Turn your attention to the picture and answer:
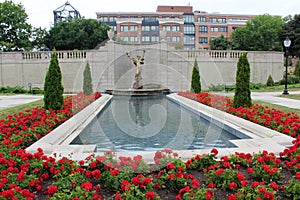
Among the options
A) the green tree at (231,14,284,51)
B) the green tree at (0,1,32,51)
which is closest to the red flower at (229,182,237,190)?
the green tree at (0,1,32,51)

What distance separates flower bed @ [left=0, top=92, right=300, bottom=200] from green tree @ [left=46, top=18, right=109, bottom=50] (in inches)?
1129

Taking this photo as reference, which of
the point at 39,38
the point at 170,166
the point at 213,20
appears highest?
the point at 213,20

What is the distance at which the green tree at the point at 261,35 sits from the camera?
40.4 meters

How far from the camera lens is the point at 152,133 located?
6750 millimetres

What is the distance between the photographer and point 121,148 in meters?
5.47

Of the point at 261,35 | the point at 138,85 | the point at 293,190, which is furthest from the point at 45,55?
the point at 261,35

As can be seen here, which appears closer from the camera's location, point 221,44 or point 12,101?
point 12,101

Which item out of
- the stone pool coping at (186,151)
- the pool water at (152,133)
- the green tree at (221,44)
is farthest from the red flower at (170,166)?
the green tree at (221,44)

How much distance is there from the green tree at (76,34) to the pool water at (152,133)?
24.1 metres

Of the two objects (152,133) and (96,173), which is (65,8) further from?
(96,173)

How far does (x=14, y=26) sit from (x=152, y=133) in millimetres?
26142

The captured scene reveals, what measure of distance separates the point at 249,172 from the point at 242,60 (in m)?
6.38

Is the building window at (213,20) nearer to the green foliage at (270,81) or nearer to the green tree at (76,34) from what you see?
the green tree at (76,34)

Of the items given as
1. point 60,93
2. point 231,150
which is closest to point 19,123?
point 60,93
